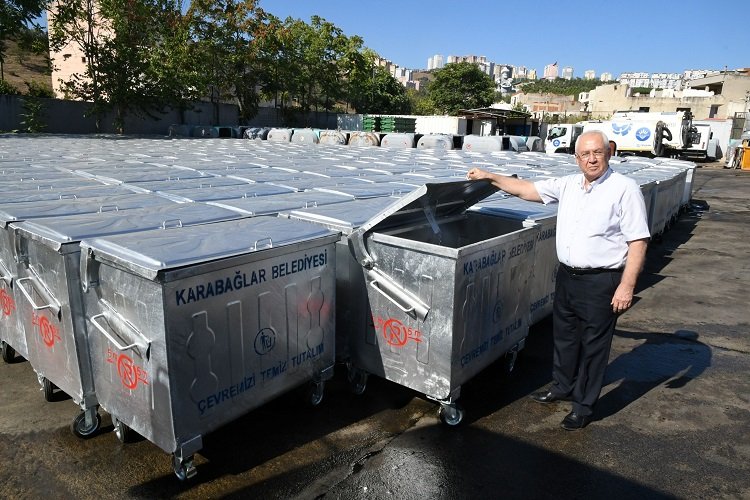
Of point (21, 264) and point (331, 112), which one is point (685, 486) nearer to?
point (21, 264)

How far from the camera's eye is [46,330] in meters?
3.34

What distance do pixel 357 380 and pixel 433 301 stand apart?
3.50 feet

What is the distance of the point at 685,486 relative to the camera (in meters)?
3.08

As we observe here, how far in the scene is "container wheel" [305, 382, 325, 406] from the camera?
12.4 feet

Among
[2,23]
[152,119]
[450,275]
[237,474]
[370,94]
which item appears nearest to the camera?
[237,474]

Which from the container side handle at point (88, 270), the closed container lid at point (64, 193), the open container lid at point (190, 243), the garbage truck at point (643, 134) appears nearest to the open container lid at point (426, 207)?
the open container lid at point (190, 243)

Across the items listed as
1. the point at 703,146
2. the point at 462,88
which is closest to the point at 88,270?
the point at 703,146

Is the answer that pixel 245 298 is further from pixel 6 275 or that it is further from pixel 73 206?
pixel 73 206

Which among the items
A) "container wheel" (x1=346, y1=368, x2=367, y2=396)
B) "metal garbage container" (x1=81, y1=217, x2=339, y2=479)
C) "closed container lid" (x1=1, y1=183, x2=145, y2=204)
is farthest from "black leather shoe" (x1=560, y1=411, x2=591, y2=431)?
"closed container lid" (x1=1, y1=183, x2=145, y2=204)

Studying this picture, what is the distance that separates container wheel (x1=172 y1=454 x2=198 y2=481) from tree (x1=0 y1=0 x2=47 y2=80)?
26699mm

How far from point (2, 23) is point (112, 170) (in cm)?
2100

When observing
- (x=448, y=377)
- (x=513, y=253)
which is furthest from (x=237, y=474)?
(x=513, y=253)

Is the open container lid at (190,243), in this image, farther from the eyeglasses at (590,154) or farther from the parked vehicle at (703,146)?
the parked vehicle at (703,146)

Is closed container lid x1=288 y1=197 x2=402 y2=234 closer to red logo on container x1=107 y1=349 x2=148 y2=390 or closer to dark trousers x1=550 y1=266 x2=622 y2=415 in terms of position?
dark trousers x1=550 y1=266 x2=622 y2=415
